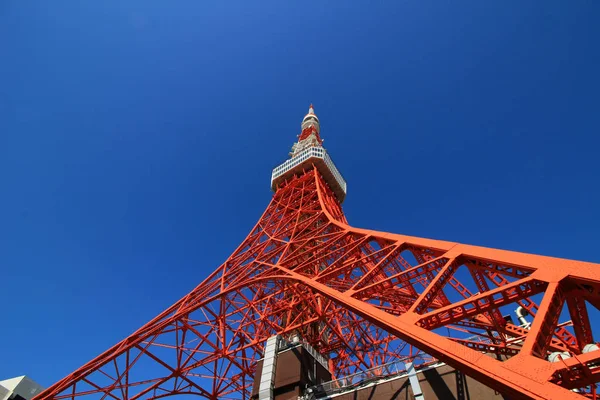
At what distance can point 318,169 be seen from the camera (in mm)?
24734

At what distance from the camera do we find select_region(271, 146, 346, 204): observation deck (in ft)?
80.9

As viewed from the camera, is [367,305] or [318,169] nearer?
[367,305]

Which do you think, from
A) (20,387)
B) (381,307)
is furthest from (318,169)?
(20,387)

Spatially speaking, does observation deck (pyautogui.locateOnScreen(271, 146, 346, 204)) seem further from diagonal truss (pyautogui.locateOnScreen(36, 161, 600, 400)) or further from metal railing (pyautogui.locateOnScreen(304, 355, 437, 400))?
metal railing (pyautogui.locateOnScreen(304, 355, 437, 400))

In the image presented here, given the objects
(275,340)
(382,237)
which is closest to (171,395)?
(275,340)

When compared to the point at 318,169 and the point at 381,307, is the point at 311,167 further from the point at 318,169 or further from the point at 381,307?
the point at 381,307

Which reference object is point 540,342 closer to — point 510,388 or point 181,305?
point 510,388

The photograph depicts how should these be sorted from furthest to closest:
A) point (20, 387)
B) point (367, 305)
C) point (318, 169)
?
1. point (318, 169)
2. point (20, 387)
3. point (367, 305)

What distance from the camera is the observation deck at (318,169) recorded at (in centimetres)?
2467

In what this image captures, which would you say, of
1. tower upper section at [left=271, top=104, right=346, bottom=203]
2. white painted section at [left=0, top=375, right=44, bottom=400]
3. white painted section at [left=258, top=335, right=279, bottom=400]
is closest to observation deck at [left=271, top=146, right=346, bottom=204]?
tower upper section at [left=271, top=104, right=346, bottom=203]

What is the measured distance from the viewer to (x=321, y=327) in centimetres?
1873

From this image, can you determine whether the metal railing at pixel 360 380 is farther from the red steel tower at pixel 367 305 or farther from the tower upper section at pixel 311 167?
the tower upper section at pixel 311 167

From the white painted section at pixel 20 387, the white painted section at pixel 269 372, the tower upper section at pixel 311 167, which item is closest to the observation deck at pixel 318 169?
the tower upper section at pixel 311 167

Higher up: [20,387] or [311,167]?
[311,167]
